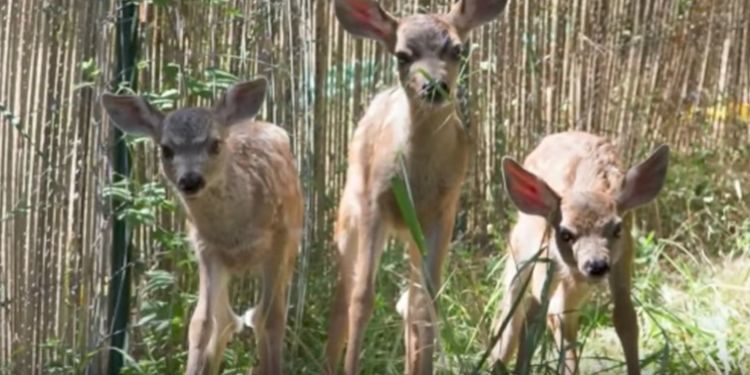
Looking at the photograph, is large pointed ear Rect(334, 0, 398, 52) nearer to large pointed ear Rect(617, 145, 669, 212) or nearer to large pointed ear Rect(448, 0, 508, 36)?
large pointed ear Rect(448, 0, 508, 36)

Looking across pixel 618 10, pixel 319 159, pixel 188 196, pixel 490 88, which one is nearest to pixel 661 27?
pixel 618 10

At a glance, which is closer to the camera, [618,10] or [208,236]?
[208,236]

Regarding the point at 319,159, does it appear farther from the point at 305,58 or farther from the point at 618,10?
the point at 618,10

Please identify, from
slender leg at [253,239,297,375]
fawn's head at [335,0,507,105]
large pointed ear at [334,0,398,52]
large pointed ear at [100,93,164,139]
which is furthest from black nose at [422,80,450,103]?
large pointed ear at [100,93,164,139]

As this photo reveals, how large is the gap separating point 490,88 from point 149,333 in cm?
316

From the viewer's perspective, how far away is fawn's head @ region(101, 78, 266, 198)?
8703mm

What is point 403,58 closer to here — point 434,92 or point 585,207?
point 434,92

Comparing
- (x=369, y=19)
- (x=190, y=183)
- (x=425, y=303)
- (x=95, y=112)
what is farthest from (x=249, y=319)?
(x=369, y=19)

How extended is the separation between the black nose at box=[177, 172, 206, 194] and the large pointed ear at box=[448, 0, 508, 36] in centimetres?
160

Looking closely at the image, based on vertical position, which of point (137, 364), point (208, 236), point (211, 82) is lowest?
point (137, 364)

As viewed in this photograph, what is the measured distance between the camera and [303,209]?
984cm

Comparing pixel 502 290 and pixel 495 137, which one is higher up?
pixel 495 137

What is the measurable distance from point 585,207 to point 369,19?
1504 mm

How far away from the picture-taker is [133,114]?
895 cm
